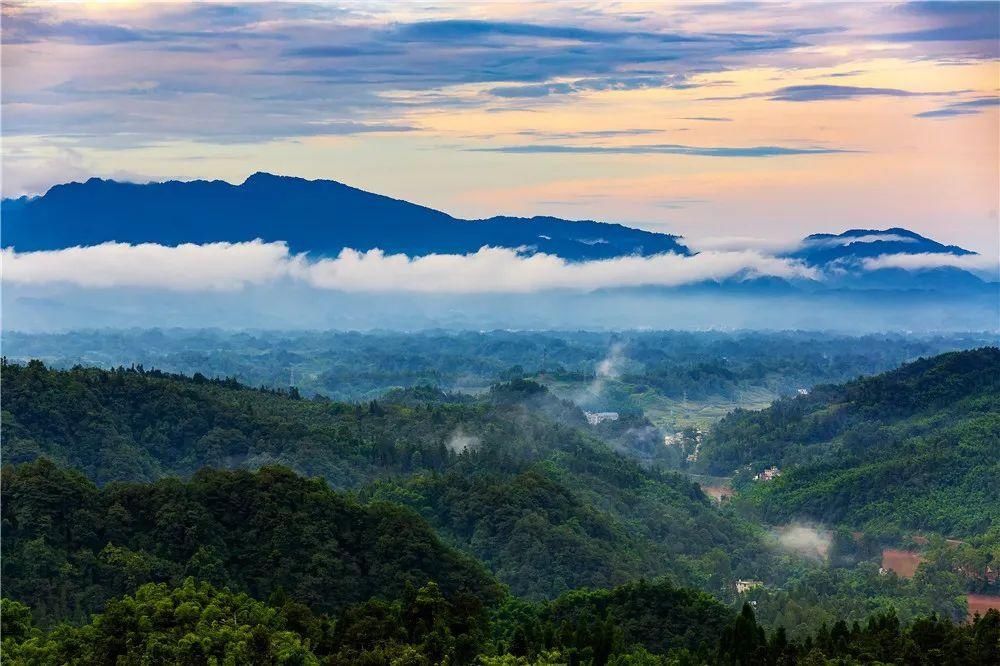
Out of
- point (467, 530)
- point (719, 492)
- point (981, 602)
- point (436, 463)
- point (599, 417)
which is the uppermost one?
point (436, 463)

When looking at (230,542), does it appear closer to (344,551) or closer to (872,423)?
(344,551)

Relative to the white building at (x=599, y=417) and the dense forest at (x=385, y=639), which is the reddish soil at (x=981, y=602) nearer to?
the dense forest at (x=385, y=639)

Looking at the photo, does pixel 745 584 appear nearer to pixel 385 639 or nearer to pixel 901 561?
pixel 901 561

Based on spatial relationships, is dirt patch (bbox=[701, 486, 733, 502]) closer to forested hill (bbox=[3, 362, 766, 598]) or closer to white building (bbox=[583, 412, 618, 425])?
forested hill (bbox=[3, 362, 766, 598])

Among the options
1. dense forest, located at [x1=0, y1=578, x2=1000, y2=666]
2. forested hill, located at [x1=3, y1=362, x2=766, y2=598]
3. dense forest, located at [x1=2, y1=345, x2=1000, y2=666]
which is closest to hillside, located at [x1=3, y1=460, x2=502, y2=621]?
dense forest, located at [x1=2, y1=345, x2=1000, y2=666]

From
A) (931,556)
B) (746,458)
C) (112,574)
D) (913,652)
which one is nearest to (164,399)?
(112,574)

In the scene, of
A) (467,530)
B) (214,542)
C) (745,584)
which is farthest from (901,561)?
(214,542)

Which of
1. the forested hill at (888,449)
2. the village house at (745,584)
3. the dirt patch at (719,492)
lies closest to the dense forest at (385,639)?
the village house at (745,584)
